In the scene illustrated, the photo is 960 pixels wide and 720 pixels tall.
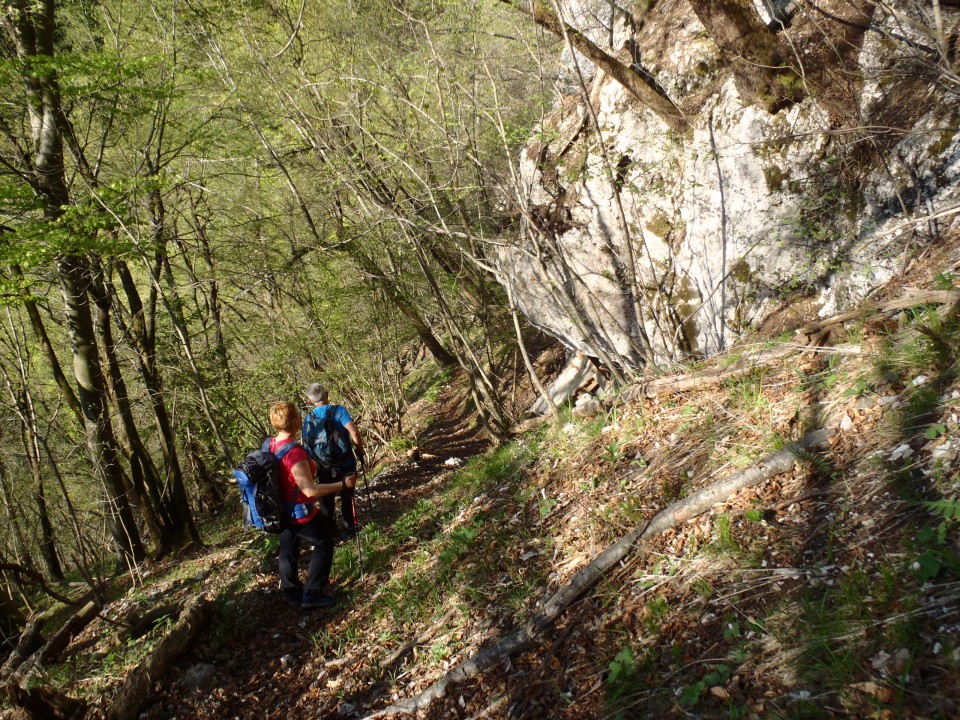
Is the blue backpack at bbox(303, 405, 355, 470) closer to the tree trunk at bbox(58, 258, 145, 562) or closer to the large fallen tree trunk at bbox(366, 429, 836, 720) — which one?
the large fallen tree trunk at bbox(366, 429, 836, 720)

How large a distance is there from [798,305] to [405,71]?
6.28m

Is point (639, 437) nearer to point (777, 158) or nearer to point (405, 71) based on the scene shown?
point (777, 158)

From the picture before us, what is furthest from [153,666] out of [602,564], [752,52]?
[752,52]

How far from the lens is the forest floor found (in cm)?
254

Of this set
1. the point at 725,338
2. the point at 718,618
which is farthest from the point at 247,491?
the point at 725,338

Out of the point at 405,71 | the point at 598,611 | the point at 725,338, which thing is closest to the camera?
the point at 598,611

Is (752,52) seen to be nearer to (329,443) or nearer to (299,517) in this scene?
(329,443)

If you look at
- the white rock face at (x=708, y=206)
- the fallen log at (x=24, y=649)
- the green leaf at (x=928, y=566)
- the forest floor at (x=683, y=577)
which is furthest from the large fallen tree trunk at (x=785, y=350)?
the fallen log at (x=24, y=649)

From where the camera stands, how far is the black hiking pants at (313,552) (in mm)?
5312

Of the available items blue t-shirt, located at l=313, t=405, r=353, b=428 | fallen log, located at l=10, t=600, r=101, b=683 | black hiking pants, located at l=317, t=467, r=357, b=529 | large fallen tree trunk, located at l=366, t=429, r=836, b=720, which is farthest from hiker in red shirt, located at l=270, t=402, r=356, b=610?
fallen log, located at l=10, t=600, r=101, b=683

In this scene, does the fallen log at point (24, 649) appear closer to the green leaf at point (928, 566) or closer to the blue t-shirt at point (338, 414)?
the blue t-shirt at point (338, 414)

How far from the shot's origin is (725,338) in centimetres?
688

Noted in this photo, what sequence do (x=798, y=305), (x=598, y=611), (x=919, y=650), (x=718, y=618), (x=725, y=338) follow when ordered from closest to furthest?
(x=919, y=650) → (x=718, y=618) → (x=598, y=611) → (x=798, y=305) → (x=725, y=338)

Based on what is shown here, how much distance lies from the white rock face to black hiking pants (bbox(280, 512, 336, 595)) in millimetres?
3219
